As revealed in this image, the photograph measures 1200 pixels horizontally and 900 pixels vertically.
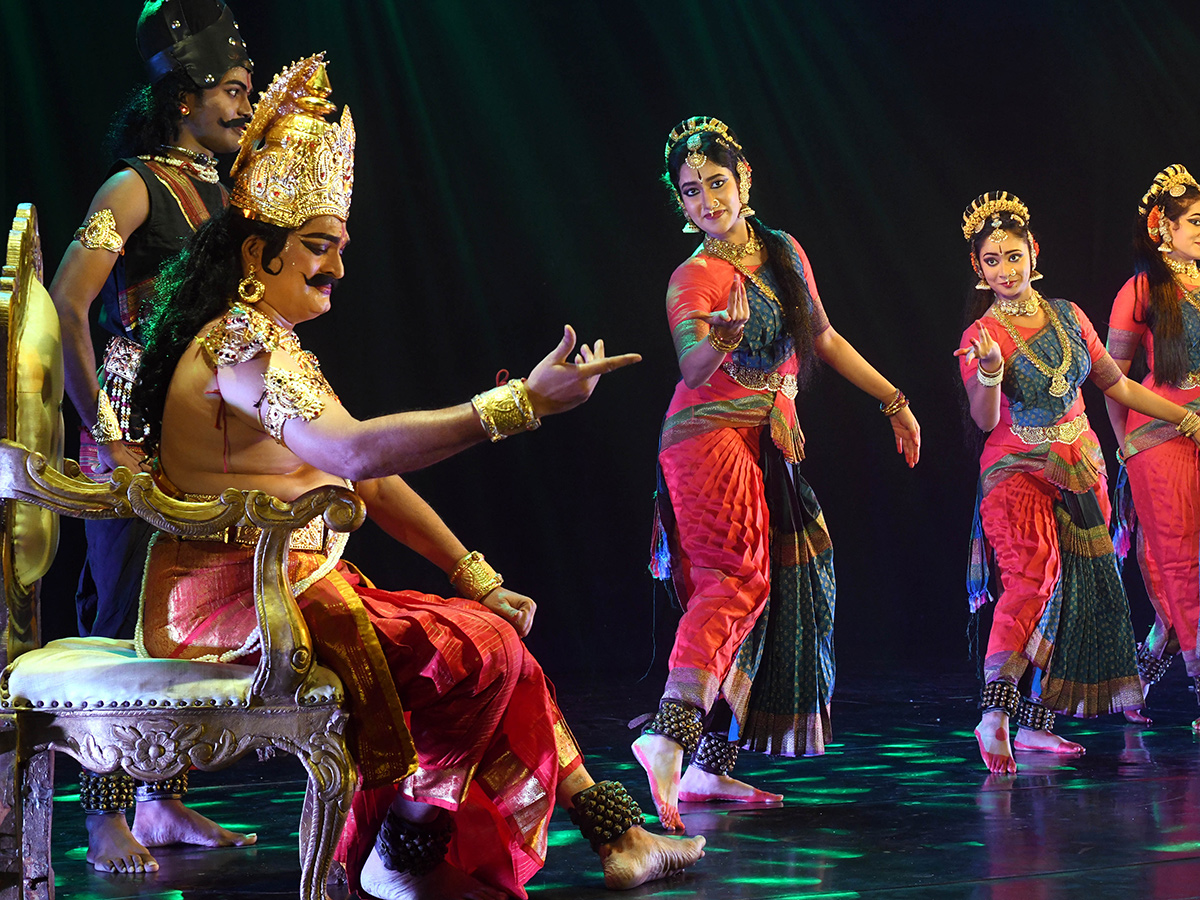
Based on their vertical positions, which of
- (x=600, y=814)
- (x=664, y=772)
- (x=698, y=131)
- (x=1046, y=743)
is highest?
(x=698, y=131)

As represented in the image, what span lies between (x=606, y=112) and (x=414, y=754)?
3.98m

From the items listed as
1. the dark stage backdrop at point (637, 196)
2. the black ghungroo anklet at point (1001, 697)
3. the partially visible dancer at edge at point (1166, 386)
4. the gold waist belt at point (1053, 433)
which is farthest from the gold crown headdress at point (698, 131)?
the dark stage backdrop at point (637, 196)

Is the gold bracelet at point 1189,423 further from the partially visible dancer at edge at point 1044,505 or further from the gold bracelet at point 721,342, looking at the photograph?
the gold bracelet at point 721,342

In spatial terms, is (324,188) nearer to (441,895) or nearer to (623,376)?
(441,895)

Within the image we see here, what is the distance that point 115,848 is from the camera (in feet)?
7.30

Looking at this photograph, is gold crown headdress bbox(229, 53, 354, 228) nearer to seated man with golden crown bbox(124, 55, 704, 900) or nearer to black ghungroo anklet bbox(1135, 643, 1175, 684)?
seated man with golden crown bbox(124, 55, 704, 900)

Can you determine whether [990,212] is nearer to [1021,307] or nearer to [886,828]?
[1021,307]

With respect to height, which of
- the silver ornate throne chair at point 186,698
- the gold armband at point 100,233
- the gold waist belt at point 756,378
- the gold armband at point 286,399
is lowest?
the silver ornate throne chair at point 186,698

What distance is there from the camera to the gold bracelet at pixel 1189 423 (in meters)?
3.83

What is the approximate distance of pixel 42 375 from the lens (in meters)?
1.76

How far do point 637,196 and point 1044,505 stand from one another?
242 centimetres

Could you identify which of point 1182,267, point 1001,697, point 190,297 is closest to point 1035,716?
point 1001,697

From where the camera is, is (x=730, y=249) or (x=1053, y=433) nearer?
(x=730, y=249)

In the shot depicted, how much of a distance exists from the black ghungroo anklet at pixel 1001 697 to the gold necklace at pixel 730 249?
129 cm
